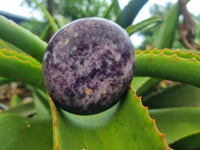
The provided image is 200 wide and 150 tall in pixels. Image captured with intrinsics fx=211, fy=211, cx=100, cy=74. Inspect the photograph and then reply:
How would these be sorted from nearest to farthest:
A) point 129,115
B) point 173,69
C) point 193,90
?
point 129,115 < point 173,69 < point 193,90

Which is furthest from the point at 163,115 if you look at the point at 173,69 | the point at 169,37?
the point at 169,37

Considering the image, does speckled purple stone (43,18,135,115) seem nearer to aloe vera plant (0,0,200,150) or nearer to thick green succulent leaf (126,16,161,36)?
aloe vera plant (0,0,200,150)

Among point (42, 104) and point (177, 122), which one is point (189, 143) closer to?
point (177, 122)

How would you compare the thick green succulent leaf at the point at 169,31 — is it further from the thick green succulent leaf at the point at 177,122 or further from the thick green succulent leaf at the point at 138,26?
the thick green succulent leaf at the point at 177,122

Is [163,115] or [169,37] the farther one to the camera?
[169,37]

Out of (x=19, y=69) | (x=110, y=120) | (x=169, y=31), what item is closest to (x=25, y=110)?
(x=19, y=69)

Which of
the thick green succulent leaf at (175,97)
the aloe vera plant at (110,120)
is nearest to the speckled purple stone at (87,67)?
the aloe vera plant at (110,120)

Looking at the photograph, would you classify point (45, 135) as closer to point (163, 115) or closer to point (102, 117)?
point (102, 117)
